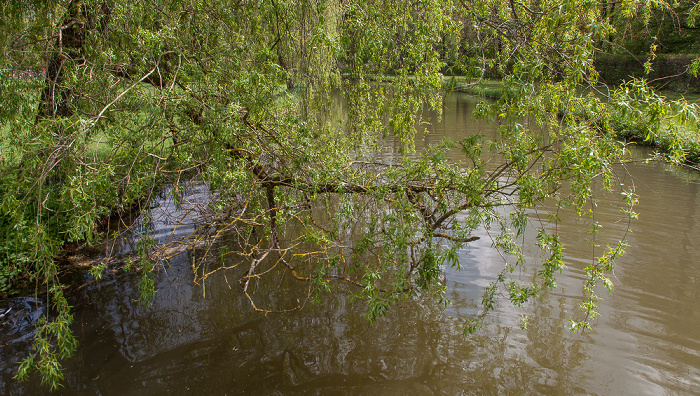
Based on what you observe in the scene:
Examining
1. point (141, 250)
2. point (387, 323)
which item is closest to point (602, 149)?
point (387, 323)

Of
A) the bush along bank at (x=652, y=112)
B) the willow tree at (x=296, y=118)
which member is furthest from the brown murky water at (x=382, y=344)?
the bush along bank at (x=652, y=112)

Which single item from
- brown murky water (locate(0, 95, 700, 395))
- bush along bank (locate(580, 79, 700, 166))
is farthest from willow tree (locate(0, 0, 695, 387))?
brown murky water (locate(0, 95, 700, 395))

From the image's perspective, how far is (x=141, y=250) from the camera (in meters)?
3.88

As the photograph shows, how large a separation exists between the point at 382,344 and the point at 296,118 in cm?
259

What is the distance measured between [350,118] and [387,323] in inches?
96.0

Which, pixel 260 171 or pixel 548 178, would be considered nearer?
pixel 548 178

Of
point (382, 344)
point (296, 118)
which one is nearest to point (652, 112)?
point (296, 118)

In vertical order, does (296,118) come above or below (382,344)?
above

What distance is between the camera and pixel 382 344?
4.64 m

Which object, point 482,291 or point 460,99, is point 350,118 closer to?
point 482,291

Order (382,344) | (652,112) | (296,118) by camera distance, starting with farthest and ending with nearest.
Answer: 1. (382,344)
2. (296,118)
3. (652,112)

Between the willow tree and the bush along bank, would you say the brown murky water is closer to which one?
the willow tree

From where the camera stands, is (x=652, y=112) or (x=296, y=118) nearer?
(x=652, y=112)

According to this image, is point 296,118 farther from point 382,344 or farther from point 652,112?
point 652,112
